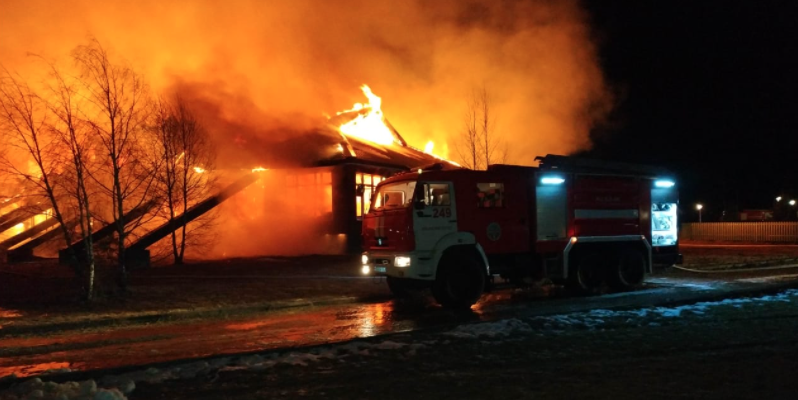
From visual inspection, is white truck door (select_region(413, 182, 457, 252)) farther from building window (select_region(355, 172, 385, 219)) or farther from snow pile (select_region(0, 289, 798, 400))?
building window (select_region(355, 172, 385, 219))

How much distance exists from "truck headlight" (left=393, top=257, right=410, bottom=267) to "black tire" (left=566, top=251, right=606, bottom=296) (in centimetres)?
395

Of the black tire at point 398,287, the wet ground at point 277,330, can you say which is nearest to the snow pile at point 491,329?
the wet ground at point 277,330

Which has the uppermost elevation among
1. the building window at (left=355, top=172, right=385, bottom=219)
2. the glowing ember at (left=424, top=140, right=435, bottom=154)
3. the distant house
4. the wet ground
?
the glowing ember at (left=424, top=140, right=435, bottom=154)

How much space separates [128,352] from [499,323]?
5163 mm

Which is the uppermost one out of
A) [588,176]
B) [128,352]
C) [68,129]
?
[68,129]

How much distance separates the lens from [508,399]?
5500 mm

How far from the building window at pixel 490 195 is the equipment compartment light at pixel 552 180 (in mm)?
1057

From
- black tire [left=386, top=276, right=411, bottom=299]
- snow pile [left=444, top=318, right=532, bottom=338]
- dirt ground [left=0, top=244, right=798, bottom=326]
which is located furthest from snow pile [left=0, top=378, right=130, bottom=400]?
black tire [left=386, top=276, right=411, bottom=299]

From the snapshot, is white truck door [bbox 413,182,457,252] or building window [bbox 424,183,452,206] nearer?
white truck door [bbox 413,182,457,252]

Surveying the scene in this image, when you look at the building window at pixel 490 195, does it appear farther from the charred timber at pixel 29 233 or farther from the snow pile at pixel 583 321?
the charred timber at pixel 29 233

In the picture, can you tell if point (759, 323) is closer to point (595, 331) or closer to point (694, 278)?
point (595, 331)

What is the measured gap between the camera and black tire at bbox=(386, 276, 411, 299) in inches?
513

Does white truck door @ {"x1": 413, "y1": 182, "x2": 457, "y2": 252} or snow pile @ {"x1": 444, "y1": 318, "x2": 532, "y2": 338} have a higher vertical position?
white truck door @ {"x1": 413, "y1": 182, "x2": 457, "y2": 252}

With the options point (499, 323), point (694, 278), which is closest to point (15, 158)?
point (499, 323)
